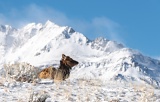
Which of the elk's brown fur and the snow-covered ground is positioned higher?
the elk's brown fur

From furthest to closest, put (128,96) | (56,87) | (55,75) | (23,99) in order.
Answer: (55,75), (56,87), (128,96), (23,99)

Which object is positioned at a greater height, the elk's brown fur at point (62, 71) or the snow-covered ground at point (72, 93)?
the elk's brown fur at point (62, 71)

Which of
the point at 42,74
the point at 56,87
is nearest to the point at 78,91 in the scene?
the point at 56,87

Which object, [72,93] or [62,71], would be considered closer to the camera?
[72,93]

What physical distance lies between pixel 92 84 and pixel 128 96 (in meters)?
A: 4.09

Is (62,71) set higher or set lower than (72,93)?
higher

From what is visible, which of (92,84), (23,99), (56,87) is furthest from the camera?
(92,84)

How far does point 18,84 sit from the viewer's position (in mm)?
22203

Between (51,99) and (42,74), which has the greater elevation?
(42,74)

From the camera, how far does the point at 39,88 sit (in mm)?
21906

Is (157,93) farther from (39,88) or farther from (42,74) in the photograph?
(42,74)

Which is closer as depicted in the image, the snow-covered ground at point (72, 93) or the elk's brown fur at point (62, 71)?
the snow-covered ground at point (72, 93)

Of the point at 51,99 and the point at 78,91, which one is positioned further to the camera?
the point at 78,91

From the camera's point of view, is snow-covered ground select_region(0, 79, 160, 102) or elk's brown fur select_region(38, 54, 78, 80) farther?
elk's brown fur select_region(38, 54, 78, 80)
